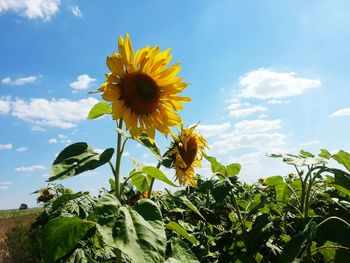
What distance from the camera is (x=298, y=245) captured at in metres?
1.69

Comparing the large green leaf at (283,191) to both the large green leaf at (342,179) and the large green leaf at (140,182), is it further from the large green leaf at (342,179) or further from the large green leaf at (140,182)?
the large green leaf at (140,182)

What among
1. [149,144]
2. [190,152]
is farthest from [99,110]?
[190,152]

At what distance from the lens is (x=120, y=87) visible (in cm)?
214

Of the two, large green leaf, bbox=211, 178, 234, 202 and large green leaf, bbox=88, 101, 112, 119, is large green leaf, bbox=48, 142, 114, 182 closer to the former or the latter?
large green leaf, bbox=88, 101, 112, 119

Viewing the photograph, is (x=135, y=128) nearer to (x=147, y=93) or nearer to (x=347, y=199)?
(x=147, y=93)

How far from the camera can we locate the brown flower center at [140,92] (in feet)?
7.07

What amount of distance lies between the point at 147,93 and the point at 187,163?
110 centimetres

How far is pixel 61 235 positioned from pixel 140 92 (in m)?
0.97

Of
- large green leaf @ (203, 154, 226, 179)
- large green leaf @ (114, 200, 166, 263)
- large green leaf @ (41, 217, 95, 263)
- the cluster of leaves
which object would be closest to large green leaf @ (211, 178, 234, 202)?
the cluster of leaves

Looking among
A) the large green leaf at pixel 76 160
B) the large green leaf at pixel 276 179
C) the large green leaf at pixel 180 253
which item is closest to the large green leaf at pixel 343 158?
the large green leaf at pixel 276 179

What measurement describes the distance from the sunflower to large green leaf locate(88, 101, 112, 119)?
1054mm

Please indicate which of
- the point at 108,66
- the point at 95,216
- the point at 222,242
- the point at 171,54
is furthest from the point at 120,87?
the point at 222,242

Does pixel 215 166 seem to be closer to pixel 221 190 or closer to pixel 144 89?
pixel 221 190

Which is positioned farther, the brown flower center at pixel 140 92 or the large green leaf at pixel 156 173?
the brown flower center at pixel 140 92
